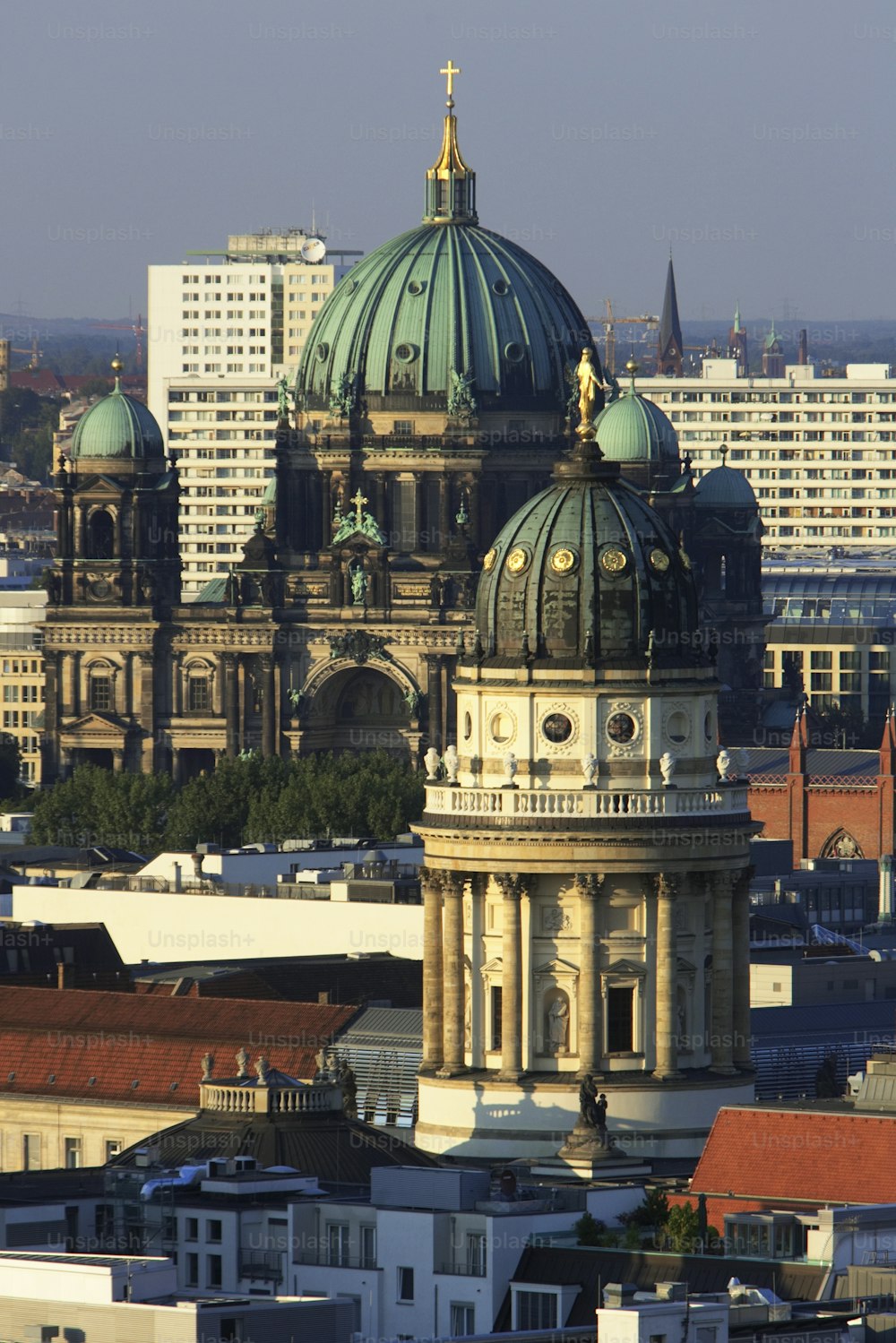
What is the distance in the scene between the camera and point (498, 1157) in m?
112

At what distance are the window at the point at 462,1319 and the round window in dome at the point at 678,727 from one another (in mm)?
15699

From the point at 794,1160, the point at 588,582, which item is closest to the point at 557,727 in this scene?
the point at 588,582

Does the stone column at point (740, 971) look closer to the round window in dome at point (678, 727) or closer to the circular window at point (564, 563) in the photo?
the round window in dome at point (678, 727)

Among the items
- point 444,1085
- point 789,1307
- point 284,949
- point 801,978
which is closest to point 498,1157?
point 444,1085

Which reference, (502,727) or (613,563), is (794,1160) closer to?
(502,727)

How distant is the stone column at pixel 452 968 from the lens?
371 feet

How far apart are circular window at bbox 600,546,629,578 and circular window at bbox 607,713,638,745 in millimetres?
2710

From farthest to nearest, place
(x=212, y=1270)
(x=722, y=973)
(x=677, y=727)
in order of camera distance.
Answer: (x=722, y=973), (x=677, y=727), (x=212, y=1270)

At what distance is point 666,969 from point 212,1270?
13.1 m

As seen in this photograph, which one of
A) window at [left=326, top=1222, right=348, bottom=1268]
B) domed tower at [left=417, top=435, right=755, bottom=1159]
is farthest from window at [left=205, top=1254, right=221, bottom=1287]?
domed tower at [left=417, top=435, right=755, bottom=1159]

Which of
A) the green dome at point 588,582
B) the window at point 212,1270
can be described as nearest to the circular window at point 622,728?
the green dome at point 588,582

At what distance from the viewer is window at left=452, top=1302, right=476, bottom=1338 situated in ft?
324

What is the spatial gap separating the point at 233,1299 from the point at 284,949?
3018 inches

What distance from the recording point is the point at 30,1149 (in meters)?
137
